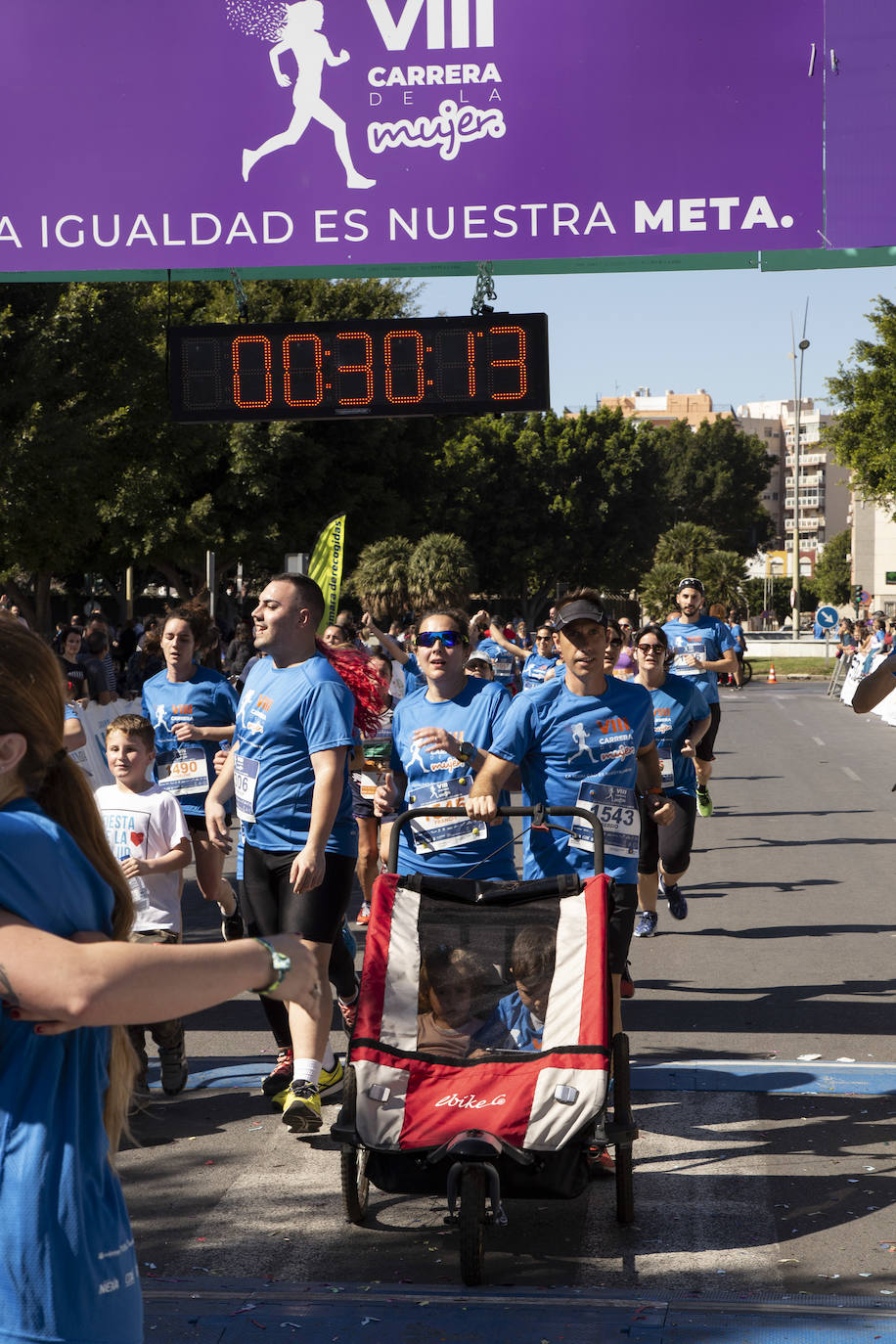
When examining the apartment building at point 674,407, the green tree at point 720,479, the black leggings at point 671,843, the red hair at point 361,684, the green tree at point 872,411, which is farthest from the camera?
the apartment building at point 674,407

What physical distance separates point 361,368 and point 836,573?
116 metres

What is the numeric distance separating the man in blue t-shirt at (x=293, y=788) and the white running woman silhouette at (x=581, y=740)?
2.76 feet

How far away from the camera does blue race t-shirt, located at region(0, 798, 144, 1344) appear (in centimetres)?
212

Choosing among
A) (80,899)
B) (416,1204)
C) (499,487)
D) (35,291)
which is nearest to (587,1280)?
(416,1204)

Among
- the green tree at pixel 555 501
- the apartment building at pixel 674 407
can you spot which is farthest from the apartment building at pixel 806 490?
the green tree at pixel 555 501

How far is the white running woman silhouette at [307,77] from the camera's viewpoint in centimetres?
741

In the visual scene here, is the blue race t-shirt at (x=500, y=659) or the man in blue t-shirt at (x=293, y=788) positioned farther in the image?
the blue race t-shirt at (x=500, y=659)

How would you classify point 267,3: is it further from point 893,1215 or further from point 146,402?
point 146,402

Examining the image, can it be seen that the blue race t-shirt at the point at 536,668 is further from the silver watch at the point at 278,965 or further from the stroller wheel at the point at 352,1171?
the silver watch at the point at 278,965

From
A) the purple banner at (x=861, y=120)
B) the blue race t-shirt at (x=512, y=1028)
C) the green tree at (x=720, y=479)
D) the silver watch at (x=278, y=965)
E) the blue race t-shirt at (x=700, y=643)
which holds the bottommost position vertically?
the blue race t-shirt at (x=512, y=1028)

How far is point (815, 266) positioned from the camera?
7.52 meters

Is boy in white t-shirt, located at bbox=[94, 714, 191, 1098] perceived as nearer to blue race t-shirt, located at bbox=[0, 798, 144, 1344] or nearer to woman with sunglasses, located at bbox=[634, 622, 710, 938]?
woman with sunglasses, located at bbox=[634, 622, 710, 938]

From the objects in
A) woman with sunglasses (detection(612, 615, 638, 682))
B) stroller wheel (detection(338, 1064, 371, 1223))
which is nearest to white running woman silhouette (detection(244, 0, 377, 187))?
stroller wheel (detection(338, 1064, 371, 1223))

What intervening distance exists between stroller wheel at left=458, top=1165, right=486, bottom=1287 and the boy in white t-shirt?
2138 millimetres
